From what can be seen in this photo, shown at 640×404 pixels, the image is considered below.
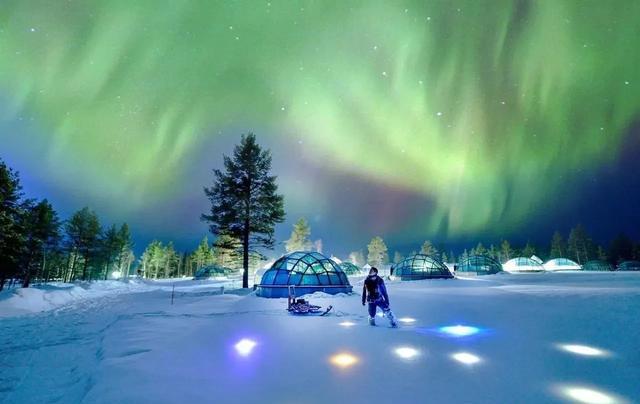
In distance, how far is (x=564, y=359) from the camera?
595cm

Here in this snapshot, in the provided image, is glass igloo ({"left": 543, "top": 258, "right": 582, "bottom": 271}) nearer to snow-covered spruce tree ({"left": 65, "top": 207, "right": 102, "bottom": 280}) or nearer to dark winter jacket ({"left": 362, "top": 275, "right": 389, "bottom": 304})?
dark winter jacket ({"left": 362, "top": 275, "right": 389, "bottom": 304})

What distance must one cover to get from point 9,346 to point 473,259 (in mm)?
53450

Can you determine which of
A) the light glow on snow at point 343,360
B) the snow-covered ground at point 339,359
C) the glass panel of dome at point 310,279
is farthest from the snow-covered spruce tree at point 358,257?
the light glow on snow at point 343,360

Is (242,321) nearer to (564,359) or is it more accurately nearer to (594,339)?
(564,359)

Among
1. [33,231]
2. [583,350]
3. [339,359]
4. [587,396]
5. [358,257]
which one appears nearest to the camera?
[587,396]

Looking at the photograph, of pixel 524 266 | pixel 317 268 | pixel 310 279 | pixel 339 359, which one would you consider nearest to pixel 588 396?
pixel 339 359

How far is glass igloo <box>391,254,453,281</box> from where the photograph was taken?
118ft

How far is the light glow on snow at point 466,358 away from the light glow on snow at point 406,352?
785 mm

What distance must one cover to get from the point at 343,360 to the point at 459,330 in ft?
14.5

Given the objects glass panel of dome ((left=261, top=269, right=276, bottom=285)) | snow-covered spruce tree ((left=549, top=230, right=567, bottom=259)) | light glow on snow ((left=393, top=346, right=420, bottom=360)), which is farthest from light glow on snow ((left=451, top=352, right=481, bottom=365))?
snow-covered spruce tree ((left=549, top=230, right=567, bottom=259))

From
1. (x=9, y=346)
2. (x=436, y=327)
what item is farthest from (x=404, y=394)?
(x=9, y=346)

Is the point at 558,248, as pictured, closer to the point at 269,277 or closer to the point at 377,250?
the point at 377,250

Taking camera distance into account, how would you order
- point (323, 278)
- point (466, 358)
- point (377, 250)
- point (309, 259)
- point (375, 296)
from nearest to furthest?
point (466, 358) → point (375, 296) → point (323, 278) → point (309, 259) → point (377, 250)

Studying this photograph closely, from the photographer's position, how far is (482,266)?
47.9 meters
